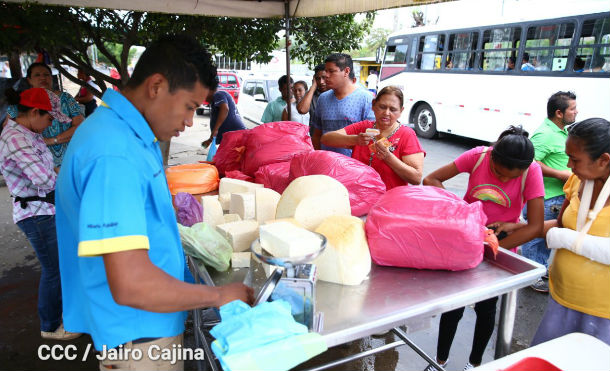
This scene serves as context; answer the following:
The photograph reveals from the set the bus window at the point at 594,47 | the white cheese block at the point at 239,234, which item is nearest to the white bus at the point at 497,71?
the bus window at the point at 594,47

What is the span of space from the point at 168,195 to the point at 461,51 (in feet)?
33.3

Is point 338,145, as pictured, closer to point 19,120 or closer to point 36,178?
point 36,178

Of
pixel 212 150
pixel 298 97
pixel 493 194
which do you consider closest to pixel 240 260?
pixel 493 194

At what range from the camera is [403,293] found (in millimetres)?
1395

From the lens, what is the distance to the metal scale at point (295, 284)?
103cm

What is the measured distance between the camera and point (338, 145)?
8.89 ft

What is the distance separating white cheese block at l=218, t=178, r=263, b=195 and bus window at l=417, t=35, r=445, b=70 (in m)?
9.55

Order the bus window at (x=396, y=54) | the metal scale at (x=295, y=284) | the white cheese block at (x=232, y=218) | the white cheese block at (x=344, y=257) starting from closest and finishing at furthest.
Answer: the metal scale at (x=295, y=284) < the white cheese block at (x=344, y=257) < the white cheese block at (x=232, y=218) < the bus window at (x=396, y=54)

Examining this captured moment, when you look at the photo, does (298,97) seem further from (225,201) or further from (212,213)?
(212,213)

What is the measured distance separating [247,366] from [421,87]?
1124cm

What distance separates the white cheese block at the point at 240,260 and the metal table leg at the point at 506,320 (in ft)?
3.39

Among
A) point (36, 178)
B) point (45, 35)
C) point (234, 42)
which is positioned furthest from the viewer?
point (234, 42)

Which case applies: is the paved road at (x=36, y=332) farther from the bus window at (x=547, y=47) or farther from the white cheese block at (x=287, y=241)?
the bus window at (x=547, y=47)

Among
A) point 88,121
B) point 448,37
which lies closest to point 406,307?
point 88,121
